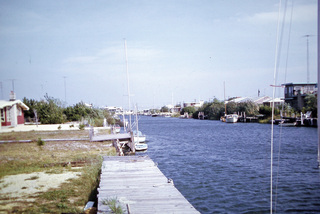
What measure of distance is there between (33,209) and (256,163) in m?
17.7

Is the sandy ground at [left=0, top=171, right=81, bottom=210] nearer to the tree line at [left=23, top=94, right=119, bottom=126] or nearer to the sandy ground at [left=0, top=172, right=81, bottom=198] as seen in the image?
the sandy ground at [left=0, top=172, right=81, bottom=198]

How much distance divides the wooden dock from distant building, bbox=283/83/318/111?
207 ft

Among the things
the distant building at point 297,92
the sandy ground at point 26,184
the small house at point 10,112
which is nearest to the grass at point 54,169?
the sandy ground at point 26,184

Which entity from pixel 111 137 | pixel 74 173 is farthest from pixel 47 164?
pixel 111 137

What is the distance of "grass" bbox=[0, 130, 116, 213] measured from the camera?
34.8 feet

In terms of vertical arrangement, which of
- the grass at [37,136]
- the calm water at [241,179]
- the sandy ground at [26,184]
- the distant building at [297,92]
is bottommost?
the calm water at [241,179]

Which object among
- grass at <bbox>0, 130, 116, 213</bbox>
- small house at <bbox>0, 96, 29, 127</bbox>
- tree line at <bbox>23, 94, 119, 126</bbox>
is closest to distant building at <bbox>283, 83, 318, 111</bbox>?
tree line at <bbox>23, 94, 119, 126</bbox>

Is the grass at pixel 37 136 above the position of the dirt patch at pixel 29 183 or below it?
above

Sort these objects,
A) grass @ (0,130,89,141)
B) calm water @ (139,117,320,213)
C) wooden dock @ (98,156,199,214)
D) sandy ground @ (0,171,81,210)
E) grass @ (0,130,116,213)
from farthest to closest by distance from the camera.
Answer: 1. grass @ (0,130,89,141)
2. calm water @ (139,117,320,213)
3. sandy ground @ (0,171,81,210)
4. grass @ (0,130,116,213)
5. wooden dock @ (98,156,199,214)

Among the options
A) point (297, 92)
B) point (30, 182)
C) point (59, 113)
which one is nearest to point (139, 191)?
point (30, 182)

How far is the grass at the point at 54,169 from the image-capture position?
418 inches

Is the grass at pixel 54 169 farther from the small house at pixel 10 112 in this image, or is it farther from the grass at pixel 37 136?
the small house at pixel 10 112

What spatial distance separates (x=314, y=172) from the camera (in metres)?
19.8

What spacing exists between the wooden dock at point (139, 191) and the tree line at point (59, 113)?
4281 centimetres
